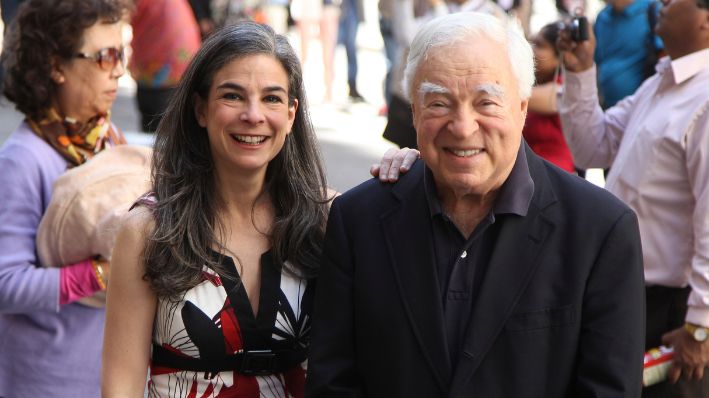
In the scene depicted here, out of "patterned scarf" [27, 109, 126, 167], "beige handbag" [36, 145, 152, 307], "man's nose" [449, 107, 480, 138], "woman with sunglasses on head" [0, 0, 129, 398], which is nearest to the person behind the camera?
"man's nose" [449, 107, 480, 138]

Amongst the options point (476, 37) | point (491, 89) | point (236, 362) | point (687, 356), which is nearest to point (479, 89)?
point (491, 89)

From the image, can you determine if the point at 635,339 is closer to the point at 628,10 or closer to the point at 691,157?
the point at 691,157

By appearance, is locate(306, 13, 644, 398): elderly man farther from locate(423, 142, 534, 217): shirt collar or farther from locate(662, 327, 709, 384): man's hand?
locate(662, 327, 709, 384): man's hand

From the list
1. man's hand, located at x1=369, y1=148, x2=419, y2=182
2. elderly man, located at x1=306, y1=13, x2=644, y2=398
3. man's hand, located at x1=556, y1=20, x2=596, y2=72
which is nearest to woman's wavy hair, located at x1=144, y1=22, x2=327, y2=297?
man's hand, located at x1=369, y1=148, x2=419, y2=182

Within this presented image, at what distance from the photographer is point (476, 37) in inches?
96.8

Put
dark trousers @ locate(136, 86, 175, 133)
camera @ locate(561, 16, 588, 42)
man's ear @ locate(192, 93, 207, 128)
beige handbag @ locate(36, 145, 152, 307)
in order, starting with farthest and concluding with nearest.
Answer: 1. dark trousers @ locate(136, 86, 175, 133)
2. camera @ locate(561, 16, 588, 42)
3. beige handbag @ locate(36, 145, 152, 307)
4. man's ear @ locate(192, 93, 207, 128)

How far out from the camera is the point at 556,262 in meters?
2.47

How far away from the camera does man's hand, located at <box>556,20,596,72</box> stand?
431 centimetres

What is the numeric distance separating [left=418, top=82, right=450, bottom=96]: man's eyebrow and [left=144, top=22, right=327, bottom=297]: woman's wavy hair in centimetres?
63

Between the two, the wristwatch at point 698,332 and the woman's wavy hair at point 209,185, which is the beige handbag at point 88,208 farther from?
the wristwatch at point 698,332

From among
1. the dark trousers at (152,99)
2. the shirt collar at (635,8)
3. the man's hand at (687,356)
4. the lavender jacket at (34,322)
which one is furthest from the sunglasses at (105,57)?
the shirt collar at (635,8)

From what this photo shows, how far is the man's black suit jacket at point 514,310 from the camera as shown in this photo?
7.98 ft

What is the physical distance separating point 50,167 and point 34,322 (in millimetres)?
565

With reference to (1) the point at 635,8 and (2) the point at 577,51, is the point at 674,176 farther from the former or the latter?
(1) the point at 635,8
